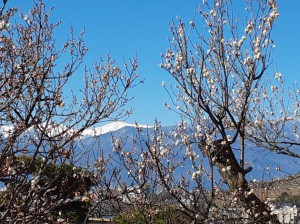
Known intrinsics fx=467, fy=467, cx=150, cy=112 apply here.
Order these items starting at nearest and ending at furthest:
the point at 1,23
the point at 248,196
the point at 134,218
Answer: the point at 1,23, the point at 248,196, the point at 134,218

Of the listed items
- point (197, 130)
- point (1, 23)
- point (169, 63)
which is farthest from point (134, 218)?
point (1, 23)

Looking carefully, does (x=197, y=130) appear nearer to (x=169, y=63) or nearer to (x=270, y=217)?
(x=169, y=63)

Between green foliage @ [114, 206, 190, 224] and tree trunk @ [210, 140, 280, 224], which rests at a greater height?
tree trunk @ [210, 140, 280, 224]

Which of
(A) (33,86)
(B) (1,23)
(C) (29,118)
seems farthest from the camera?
(A) (33,86)

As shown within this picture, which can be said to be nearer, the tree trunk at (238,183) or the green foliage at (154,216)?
the tree trunk at (238,183)

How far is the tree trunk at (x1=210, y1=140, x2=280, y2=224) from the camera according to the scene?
8344mm

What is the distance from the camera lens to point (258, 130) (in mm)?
11445

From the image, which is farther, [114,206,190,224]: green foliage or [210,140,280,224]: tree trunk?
[114,206,190,224]: green foliage

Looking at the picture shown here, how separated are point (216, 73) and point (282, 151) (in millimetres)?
4287

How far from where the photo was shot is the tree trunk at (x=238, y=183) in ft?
27.4

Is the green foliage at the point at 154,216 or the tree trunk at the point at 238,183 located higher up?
the tree trunk at the point at 238,183

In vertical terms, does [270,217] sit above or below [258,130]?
below

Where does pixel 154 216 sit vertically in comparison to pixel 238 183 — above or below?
below

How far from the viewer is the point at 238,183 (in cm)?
856
